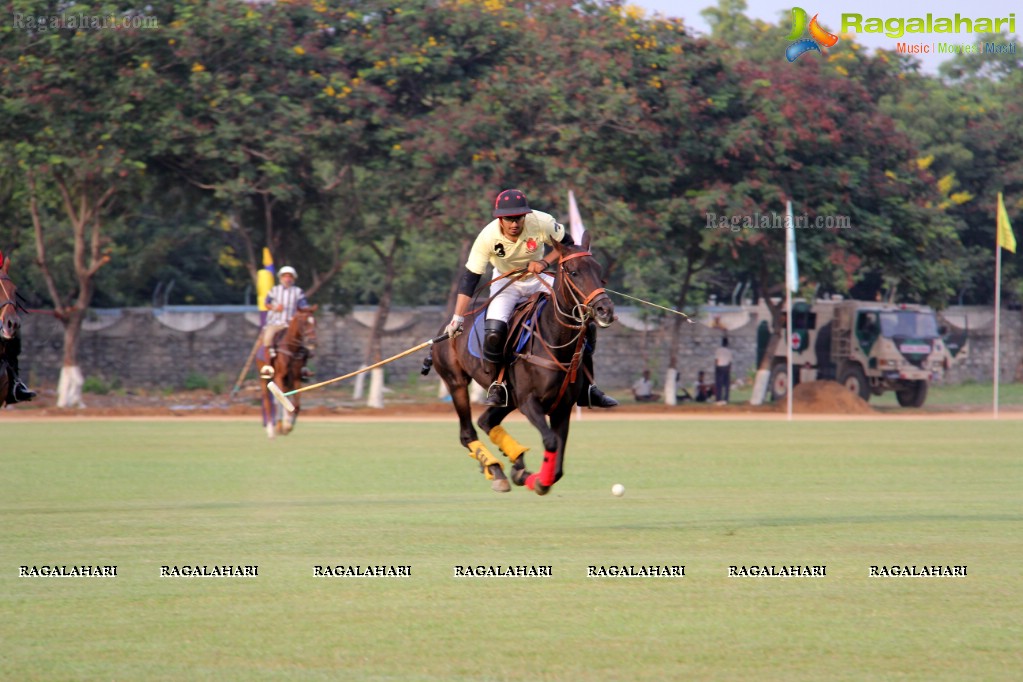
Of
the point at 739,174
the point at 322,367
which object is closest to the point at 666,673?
the point at 739,174

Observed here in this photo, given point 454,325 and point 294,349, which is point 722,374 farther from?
point 454,325

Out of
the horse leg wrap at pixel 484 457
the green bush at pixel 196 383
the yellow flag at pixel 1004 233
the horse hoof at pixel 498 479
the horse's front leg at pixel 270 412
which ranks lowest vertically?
the green bush at pixel 196 383

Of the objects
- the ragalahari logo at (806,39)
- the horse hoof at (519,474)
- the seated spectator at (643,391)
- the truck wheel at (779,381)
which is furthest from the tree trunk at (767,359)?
the horse hoof at (519,474)

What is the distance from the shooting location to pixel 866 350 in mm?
42531

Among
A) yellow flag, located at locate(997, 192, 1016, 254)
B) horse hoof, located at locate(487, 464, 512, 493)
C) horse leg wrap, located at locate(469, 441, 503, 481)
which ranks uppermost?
yellow flag, located at locate(997, 192, 1016, 254)

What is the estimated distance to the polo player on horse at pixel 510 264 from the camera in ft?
42.7

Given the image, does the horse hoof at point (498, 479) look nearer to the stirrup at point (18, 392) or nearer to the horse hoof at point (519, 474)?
the horse hoof at point (519, 474)

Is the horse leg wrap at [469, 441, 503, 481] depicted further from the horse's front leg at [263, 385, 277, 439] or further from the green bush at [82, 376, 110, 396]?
the green bush at [82, 376, 110, 396]

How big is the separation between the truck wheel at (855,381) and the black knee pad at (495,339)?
1221 inches

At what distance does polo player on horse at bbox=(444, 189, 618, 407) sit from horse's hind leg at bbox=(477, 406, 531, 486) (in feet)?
1.23

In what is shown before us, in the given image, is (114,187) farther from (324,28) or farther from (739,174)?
(739,174)

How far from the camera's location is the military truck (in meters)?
42.0

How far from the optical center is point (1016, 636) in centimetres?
802

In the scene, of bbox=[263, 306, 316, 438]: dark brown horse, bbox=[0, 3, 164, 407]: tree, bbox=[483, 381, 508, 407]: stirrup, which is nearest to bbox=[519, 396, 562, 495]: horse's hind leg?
bbox=[483, 381, 508, 407]: stirrup
